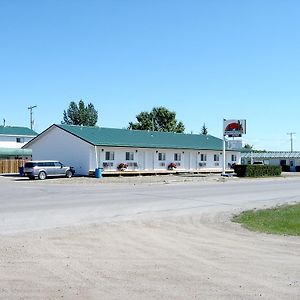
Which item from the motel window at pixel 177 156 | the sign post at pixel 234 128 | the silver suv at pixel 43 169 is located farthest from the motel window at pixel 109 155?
the sign post at pixel 234 128

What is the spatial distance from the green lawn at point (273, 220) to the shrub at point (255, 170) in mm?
33981

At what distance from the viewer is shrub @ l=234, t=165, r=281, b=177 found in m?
51.6

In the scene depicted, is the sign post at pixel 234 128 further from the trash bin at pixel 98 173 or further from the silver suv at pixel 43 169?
the silver suv at pixel 43 169

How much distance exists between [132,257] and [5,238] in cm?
354

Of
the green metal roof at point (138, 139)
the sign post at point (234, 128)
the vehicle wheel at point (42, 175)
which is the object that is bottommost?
the vehicle wheel at point (42, 175)

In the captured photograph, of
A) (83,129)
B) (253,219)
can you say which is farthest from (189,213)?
(83,129)

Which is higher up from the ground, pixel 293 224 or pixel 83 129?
pixel 83 129

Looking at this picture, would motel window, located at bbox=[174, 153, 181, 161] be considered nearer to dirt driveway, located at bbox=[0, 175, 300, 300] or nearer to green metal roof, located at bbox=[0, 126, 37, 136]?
green metal roof, located at bbox=[0, 126, 37, 136]

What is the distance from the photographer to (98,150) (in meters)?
47.2

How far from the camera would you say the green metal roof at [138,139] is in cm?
4866

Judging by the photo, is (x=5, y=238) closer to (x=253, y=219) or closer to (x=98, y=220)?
(x=98, y=220)

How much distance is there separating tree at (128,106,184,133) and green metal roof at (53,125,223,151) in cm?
3530

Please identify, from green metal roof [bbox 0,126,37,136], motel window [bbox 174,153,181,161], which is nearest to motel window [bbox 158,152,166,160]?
motel window [bbox 174,153,181,161]

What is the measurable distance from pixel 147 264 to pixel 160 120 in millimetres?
91994
